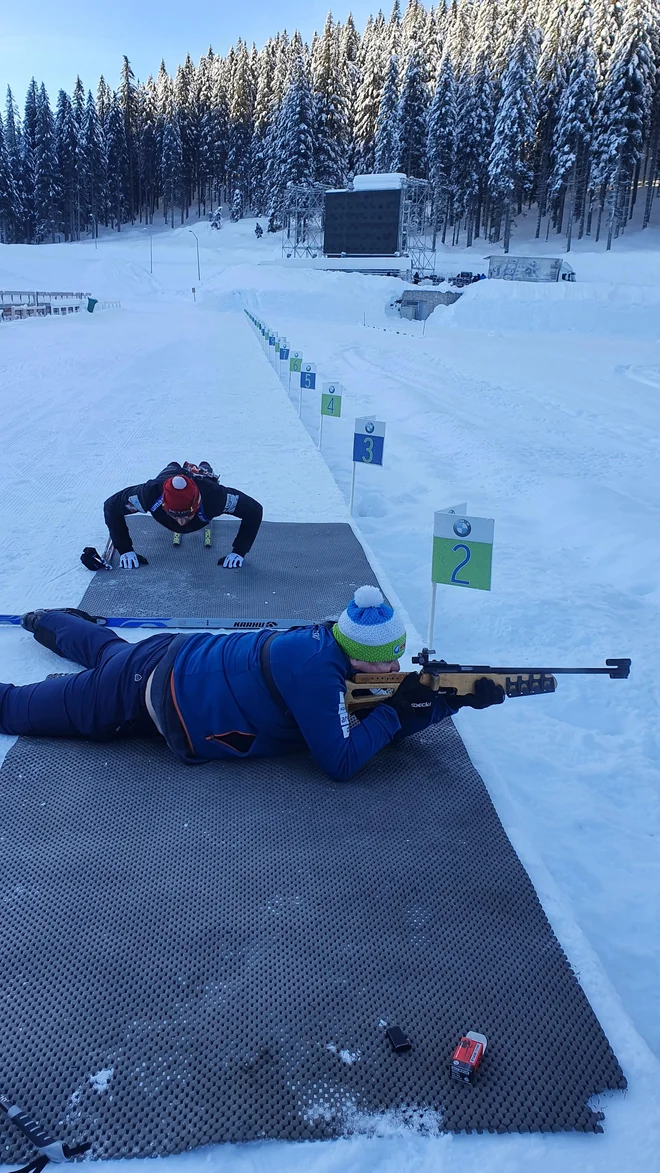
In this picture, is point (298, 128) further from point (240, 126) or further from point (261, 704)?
point (261, 704)

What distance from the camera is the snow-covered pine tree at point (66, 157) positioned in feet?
244

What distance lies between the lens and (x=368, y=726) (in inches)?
127

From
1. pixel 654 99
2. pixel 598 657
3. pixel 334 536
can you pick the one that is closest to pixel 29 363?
pixel 334 536

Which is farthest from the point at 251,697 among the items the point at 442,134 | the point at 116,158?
the point at 116,158

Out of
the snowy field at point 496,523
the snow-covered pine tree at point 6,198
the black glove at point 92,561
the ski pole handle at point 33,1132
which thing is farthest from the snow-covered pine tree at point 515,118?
the ski pole handle at point 33,1132

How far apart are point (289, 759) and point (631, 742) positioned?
2044 millimetres

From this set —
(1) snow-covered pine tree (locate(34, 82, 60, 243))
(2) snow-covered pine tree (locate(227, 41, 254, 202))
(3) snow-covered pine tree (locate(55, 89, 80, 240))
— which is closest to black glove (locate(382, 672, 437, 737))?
(1) snow-covered pine tree (locate(34, 82, 60, 243))

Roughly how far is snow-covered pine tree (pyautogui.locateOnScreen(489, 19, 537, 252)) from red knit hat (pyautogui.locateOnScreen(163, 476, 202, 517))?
56.7 meters

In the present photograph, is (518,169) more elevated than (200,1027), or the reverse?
(518,169)

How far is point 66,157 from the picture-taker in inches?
2938

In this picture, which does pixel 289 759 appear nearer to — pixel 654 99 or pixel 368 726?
pixel 368 726

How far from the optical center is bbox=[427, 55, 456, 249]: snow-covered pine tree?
2249 inches

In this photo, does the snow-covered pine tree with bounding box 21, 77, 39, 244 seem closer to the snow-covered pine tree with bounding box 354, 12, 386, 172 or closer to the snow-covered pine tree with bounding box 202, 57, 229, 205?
the snow-covered pine tree with bounding box 202, 57, 229, 205

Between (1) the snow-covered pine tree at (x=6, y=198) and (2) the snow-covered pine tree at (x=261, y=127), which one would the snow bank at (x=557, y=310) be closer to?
(2) the snow-covered pine tree at (x=261, y=127)
